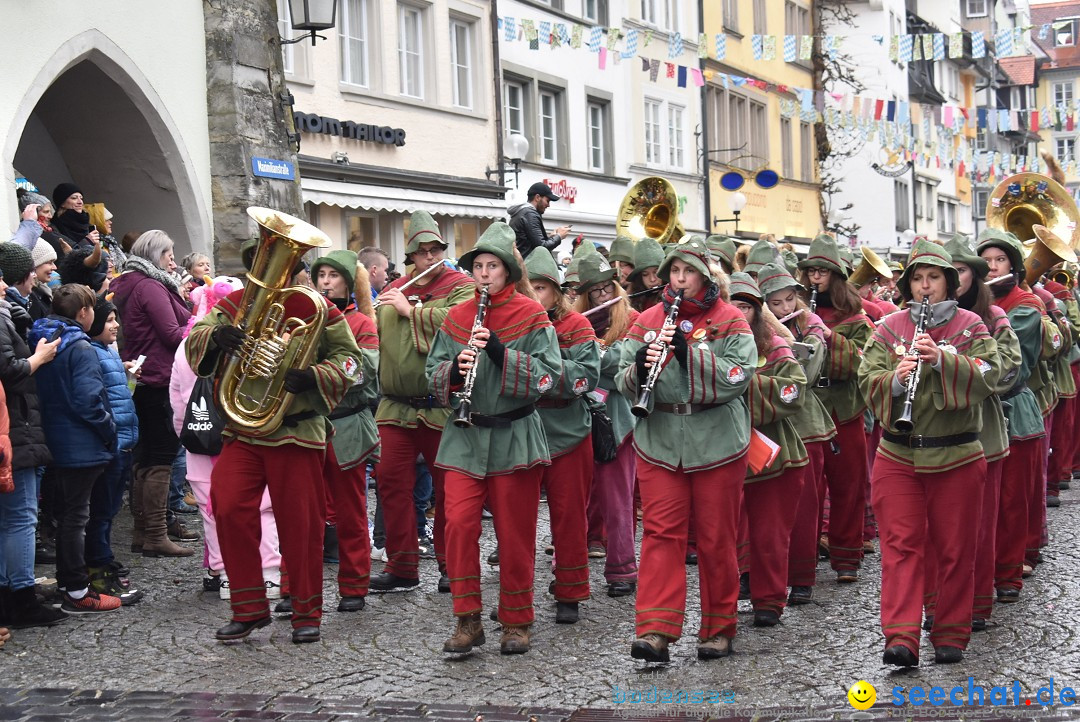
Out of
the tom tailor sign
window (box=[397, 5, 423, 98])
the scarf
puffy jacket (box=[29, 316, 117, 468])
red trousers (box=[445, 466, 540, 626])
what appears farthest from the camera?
window (box=[397, 5, 423, 98])

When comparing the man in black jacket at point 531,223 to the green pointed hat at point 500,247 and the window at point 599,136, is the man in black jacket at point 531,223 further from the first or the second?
the window at point 599,136

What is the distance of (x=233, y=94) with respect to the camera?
47.1 feet

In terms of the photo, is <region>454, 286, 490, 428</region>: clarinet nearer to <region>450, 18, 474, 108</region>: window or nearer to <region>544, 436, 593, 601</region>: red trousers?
<region>544, 436, 593, 601</region>: red trousers

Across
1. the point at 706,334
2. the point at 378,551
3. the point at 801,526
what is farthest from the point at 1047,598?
the point at 378,551

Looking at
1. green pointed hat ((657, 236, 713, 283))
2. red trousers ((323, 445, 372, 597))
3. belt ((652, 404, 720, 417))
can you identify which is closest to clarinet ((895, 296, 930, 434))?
belt ((652, 404, 720, 417))

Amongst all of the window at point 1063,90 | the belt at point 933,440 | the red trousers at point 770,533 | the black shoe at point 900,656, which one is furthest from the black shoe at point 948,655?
the window at point 1063,90

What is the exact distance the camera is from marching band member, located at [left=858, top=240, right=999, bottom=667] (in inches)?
263

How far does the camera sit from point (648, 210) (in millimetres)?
12945

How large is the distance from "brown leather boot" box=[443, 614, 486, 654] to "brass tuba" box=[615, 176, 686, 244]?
6.02 meters

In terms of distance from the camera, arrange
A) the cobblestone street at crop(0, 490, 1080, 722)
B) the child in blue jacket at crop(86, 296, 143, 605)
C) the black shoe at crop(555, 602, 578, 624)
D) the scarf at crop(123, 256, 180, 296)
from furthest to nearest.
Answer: the scarf at crop(123, 256, 180, 296), the child in blue jacket at crop(86, 296, 143, 605), the black shoe at crop(555, 602, 578, 624), the cobblestone street at crop(0, 490, 1080, 722)

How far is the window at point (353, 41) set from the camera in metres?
19.3

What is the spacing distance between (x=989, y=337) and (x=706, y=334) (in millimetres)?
1329

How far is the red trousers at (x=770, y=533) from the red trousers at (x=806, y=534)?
38 cm

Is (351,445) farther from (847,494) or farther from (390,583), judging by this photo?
(847,494)
